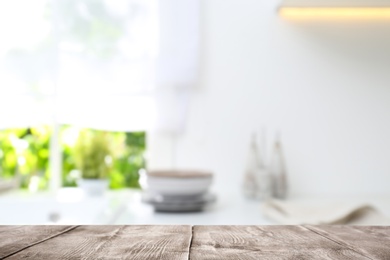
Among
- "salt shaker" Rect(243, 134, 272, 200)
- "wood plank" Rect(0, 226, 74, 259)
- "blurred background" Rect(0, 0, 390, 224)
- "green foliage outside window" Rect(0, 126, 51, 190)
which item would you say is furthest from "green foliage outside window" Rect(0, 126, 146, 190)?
"wood plank" Rect(0, 226, 74, 259)

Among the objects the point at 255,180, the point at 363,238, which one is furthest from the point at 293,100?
the point at 363,238

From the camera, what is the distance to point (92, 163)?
2238 millimetres

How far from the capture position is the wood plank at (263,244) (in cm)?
62

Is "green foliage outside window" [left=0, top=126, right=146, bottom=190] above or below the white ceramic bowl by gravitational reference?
above

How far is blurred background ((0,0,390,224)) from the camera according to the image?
7.61 ft

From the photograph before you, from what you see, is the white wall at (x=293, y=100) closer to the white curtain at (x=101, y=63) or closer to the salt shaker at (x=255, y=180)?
the white curtain at (x=101, y=63)

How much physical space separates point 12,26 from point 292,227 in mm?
1873

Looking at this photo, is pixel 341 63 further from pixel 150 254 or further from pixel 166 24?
pixel 150 254

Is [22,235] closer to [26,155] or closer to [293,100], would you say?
[293,100]

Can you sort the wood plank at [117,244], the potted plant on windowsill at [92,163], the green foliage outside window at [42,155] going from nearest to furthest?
1. the wood plank at [117,244]
2. the potted plant on windowsill at [92,163]
3. the green foliage outside window at [42,155]

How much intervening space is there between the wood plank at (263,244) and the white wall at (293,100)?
1.51 meters

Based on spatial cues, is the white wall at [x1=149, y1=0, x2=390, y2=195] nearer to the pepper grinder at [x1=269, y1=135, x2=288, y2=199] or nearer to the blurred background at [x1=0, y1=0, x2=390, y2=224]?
the blurred background at [x1=0, y1=0, x2=390, y2=224]

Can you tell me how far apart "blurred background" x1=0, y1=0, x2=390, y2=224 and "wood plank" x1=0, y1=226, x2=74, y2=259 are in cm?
145

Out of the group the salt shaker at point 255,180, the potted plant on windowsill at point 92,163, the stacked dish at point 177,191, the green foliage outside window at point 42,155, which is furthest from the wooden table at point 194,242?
the green foliage outside window at point 42,155
